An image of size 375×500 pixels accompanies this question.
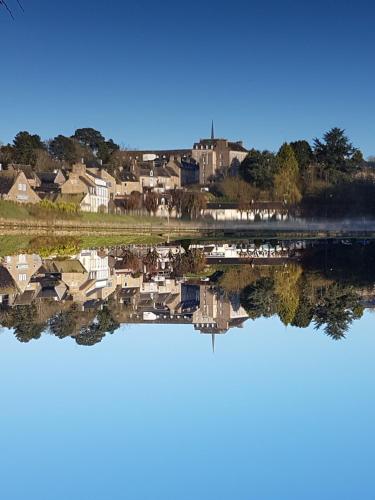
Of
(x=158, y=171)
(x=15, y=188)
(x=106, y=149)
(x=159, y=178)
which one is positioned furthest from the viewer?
(x=106, y=149)

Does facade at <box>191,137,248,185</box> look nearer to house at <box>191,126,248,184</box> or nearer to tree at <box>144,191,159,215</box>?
house at <box>191,126,248,184</box>

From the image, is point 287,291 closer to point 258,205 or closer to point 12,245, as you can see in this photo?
point 12,245

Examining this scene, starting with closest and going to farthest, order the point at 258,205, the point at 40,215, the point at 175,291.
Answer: the point at 175,291, the point at 40,215, the point at 258,205

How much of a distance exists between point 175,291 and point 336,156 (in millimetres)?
62009

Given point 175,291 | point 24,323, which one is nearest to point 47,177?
point 175,291

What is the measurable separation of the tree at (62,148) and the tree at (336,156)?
30576mm

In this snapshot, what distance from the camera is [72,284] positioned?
20250 mm

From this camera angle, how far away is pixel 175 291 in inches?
819

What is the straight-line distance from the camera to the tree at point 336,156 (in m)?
79.9

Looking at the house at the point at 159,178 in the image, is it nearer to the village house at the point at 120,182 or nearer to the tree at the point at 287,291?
the village house at the point at 120,182

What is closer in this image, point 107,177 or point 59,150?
point 107,177

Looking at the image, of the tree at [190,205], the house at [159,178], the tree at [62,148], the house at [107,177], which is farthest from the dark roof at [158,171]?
the tree at [190,205]

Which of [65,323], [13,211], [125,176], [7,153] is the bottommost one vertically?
[65,323]

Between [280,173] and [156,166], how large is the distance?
28.8 m
